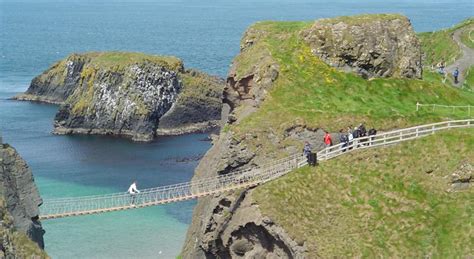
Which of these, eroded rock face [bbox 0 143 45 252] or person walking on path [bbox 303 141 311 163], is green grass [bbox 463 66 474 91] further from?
eroded rock face [bbox 0 143 45 252]

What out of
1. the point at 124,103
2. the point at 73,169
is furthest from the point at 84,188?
the point at 124,103

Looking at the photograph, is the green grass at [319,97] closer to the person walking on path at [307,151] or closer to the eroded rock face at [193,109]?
the person walking on path at [307,151]

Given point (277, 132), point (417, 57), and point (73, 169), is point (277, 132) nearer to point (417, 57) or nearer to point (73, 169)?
point (417, 57)

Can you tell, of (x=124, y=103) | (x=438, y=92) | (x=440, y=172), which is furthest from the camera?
(x=124, y=103)

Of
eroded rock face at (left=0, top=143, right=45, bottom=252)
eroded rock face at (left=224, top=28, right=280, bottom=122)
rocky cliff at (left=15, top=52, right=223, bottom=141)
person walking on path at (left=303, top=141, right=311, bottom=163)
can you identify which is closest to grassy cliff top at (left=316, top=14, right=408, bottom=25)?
eroded rock face at (left=224, top=28, right=280, bottom=122)

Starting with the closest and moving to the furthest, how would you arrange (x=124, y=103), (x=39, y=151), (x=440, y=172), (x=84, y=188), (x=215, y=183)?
1. (x=440, y=172)
2. (x=215, y=183)
3. (x=84, y=188)
4. (x=39, y=151)
5. (x=124, y=103)
